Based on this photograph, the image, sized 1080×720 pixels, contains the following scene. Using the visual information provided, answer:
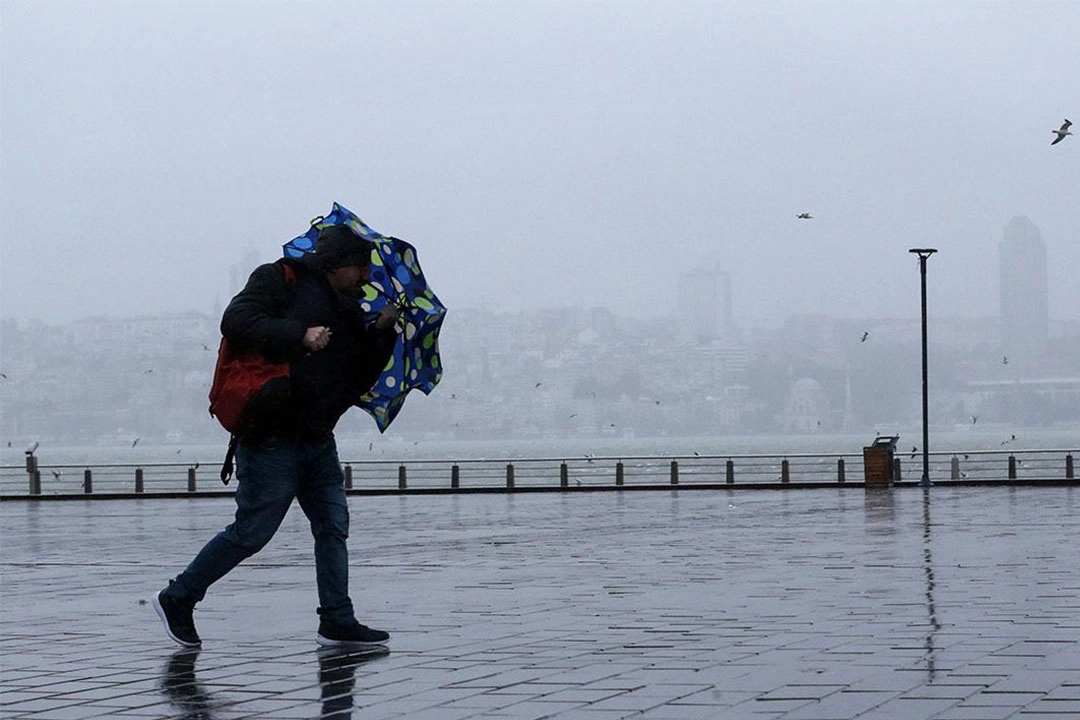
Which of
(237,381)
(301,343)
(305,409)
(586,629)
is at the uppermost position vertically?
(301,343)

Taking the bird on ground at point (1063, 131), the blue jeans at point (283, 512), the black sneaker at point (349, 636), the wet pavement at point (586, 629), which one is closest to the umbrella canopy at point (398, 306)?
the blue jeans at point (283, 512)

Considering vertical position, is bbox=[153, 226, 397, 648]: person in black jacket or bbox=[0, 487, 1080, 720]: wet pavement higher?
bbox=[153, 226, 397, 648]: person in black jacket

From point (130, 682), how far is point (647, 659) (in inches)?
76.3

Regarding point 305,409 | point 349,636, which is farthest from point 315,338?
point 349,636

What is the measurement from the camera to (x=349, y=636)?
8.03m

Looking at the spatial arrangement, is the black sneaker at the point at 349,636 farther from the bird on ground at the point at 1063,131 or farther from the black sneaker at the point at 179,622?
the bird on ground at the point at 1063,131

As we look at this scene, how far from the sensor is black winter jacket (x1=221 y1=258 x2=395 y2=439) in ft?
25.7

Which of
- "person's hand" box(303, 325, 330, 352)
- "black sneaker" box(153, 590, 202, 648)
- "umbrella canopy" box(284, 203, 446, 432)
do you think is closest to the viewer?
"person's hand" box(303, 325, 330, 352)

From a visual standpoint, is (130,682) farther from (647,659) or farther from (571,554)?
(571,554)

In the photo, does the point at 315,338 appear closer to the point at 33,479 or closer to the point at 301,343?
the point at 301,343

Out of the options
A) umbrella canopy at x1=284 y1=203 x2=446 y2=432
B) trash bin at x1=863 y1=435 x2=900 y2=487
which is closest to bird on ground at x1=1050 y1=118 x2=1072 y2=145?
trash bin at x1=863 y1=435 x2=900 y2=487

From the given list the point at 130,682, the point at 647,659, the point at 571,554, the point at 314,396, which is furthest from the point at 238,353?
the point at 571,554

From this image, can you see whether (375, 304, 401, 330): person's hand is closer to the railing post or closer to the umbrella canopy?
the umbrella canopy

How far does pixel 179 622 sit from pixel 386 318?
1.56 meters
